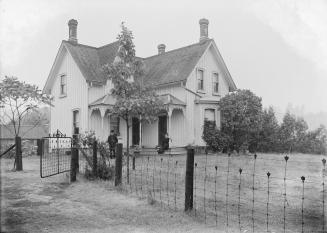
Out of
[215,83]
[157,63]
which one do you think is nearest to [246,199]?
[215,83]

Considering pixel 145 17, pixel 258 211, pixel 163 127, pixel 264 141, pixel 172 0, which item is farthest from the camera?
pixel 264 141

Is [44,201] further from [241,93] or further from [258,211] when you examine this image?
[241,93]

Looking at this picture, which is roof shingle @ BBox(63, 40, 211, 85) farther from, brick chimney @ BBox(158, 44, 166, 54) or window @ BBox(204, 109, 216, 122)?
brick chimney @ BBox(158, 44, 166, 54)

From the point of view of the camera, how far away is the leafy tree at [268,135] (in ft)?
92.6

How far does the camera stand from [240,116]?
25.2 metres

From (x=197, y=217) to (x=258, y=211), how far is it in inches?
69.6

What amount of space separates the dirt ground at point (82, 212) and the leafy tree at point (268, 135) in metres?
18.6

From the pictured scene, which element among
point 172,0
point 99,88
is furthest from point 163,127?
point 172,0

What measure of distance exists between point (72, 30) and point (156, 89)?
7.84 meters

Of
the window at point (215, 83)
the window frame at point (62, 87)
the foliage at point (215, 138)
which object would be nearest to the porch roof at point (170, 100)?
the foliage at point (215, 138)

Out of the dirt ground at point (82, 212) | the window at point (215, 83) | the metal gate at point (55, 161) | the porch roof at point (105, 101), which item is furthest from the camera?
the window at point (215, 83)

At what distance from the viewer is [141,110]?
17.3 metres

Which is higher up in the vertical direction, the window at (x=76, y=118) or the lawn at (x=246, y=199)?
the window at (x=76, y=118)

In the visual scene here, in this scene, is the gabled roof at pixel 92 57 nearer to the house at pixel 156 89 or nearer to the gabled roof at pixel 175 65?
the house at pixel 156 89
